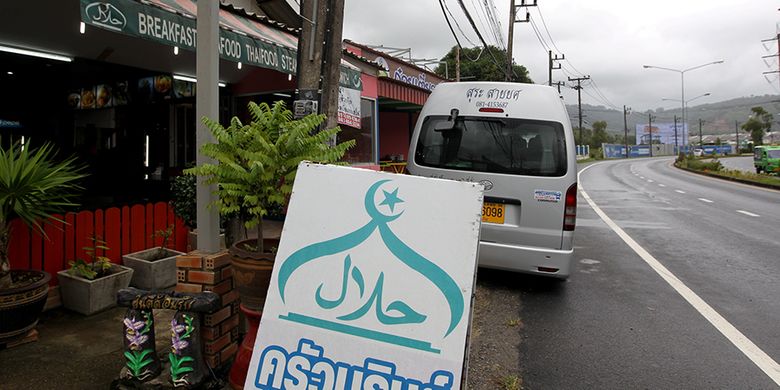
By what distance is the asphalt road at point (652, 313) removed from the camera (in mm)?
3580

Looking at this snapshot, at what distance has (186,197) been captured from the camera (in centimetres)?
495

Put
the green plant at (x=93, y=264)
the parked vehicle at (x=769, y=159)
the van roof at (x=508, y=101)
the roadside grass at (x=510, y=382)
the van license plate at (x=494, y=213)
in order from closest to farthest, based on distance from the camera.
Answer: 1. the roadside grass at (x=510, y=382)
2. the green plant at (x=93, y=264)
3. the van license plate at (x=494, y=213)
4. the van roof at (x=508, y=101)
5. the parked vehicle at (x=769, y=159)

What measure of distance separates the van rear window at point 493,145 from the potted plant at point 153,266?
2.92 meters

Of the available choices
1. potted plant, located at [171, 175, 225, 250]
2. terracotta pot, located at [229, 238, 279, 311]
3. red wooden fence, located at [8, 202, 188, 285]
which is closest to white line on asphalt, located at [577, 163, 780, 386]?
terracotta pot, located at [229, 238, 279, 311]

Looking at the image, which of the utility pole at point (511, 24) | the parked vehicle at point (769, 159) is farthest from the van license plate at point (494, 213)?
the parked vehicle at point (769, 159)

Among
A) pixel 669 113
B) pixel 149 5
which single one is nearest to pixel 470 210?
pixel 149 5

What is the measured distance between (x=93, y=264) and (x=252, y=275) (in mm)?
2564

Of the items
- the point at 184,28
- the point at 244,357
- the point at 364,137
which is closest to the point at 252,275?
the point at 244,357

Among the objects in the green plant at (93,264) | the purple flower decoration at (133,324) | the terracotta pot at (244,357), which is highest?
the green plant at (93,264)

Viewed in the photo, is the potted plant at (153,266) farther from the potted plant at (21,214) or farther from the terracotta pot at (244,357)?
the terracotta pot at (244,357)

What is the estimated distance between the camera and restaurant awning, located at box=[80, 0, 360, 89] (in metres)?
4.48

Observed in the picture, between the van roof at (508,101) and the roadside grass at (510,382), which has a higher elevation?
the van roof at (508,101)

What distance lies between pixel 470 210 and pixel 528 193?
3059 millimetres

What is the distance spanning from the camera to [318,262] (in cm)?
231
